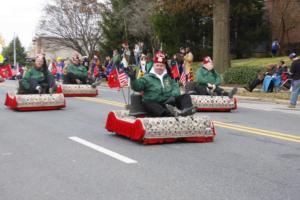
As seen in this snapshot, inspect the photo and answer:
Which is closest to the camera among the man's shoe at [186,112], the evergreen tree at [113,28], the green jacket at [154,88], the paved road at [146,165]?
the paved road at [146,165]

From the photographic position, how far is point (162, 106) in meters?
10.7

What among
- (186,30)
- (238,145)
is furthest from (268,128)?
(186,30)

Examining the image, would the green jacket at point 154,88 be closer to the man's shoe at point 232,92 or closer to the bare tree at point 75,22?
the man's shoe at point 232,92

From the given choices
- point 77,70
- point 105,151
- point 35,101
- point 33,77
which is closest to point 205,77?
point 35,101

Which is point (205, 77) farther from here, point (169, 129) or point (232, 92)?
point (169, 129)

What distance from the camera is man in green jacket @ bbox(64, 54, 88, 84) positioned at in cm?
2377

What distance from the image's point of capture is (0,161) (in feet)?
28.3

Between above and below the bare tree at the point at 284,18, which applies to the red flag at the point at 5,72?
below

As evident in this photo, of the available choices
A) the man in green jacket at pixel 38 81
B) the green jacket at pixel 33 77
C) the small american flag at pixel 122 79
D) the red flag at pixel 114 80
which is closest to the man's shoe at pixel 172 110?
the small american flag at pixel 122 79

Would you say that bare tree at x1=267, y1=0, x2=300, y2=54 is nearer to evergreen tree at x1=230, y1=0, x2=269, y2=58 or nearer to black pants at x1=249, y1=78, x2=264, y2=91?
evergreen tree at x1=230, y1=0, x2=269, y2=58

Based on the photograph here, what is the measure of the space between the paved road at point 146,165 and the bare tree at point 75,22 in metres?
46.5

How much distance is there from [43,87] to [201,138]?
8.34m

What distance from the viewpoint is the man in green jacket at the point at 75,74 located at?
78.0 ft

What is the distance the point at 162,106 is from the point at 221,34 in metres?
19.3
